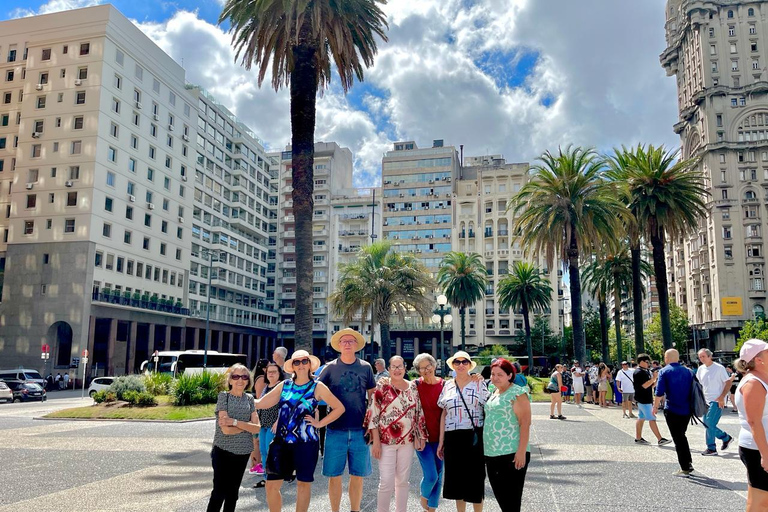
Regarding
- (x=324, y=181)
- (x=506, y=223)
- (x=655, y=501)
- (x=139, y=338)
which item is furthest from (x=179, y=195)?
(x=655, y=501)

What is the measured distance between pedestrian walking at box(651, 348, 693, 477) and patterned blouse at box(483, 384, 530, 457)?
16.1ft

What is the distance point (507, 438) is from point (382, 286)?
116ft

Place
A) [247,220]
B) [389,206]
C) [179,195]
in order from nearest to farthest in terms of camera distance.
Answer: [179,195] → [247,220] → [389,206]

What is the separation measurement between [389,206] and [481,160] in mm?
19280

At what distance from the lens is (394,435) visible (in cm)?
634

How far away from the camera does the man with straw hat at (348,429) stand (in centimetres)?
646

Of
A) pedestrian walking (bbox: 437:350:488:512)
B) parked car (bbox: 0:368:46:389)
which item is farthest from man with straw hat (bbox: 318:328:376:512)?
parked car (bbox: 0:368:46:389)

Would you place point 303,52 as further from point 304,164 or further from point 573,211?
point 573,211

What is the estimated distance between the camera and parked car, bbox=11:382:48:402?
34.6 m

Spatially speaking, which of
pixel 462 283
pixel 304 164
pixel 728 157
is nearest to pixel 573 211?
pixel 304 164

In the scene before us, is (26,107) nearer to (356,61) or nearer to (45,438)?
(356,61)

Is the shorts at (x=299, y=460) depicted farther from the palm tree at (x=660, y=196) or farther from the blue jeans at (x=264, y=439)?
the palm tree at (x=660, y=196)

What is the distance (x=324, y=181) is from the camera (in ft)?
311

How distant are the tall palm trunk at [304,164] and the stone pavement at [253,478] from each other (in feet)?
15.0
